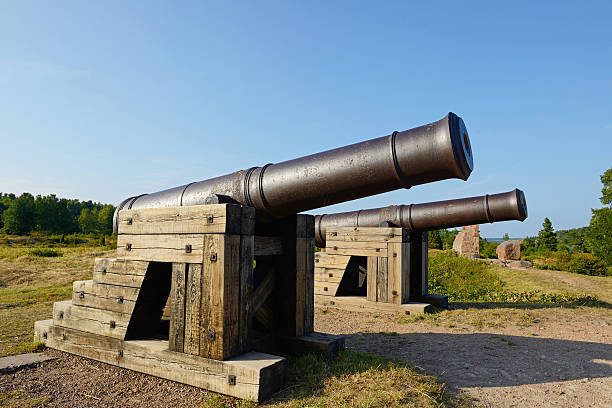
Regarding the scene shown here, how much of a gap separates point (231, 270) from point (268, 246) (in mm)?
855

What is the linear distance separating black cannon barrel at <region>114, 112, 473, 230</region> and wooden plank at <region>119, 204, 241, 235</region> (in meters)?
0.28

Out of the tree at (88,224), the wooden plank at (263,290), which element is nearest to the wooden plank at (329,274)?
the wooden plank at (263,290)

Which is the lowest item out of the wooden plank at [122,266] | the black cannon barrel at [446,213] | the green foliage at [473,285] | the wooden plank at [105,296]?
the green foliage at [473,285]

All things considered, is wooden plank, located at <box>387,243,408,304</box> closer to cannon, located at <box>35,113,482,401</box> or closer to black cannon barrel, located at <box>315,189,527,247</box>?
black cannon barrel, located at <box>315,189,527,247</box>

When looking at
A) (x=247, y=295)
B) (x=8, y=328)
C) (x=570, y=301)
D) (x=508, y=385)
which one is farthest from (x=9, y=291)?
(x=570, y=301)

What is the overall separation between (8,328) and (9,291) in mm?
5766

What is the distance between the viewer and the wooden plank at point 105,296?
4398mm

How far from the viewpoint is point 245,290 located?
388cm

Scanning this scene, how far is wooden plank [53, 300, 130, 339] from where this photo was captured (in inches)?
174

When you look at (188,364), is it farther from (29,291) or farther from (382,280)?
(29,291)

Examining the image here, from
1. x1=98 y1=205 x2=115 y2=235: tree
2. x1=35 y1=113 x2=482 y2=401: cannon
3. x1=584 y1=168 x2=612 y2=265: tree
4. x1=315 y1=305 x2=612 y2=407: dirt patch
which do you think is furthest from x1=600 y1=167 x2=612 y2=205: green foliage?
x1=98 y1=205 x2=115 y2=235: tree

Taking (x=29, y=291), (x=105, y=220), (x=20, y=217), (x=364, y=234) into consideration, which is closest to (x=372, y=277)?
(x=364, y=234)

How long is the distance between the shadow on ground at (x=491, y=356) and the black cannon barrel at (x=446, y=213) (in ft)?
8.27

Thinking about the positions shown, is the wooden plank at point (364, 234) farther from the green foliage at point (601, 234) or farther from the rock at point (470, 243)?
the green foliage at point (601, 234)
